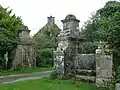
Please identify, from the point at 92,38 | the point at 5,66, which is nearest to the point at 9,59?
the point at 5,66

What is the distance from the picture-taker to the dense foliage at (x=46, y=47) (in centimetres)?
2933

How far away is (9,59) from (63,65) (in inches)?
478

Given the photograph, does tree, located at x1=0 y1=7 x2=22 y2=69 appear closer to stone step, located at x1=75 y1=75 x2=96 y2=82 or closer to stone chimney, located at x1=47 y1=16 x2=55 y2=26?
stone step, located at x1=75 y1=75 x2=96 y2=82

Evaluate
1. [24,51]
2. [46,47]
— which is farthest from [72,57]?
[46,47]

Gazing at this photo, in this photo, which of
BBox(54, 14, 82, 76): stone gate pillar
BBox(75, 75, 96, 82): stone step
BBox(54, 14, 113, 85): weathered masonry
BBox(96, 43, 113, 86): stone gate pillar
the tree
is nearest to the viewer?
BBox(96, 43, 113, 86): stone gate pillar

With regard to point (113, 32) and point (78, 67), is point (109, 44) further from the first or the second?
point (78, 67)

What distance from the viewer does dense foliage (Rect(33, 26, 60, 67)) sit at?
96.2ft

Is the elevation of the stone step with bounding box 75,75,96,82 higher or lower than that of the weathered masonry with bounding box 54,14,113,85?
lower

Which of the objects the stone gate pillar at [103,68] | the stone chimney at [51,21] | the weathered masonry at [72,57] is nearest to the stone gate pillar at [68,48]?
the weathered masonry at [72,57]

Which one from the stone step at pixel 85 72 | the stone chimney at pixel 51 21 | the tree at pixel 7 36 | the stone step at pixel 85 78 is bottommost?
the stone step at pixel 85 78

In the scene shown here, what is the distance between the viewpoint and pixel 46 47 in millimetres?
34094

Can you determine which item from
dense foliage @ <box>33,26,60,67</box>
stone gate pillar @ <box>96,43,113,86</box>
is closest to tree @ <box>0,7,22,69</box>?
dense foliage @ <box>33,26,60,67</box>

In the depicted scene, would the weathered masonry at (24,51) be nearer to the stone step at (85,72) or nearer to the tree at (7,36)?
the tree at (7,36)

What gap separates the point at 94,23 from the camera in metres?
29.7
